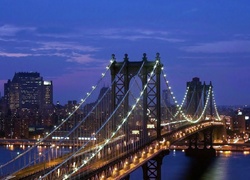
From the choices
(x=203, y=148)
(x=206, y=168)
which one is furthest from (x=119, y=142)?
(x=203, y=148)

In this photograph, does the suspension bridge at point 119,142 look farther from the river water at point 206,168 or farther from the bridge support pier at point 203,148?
the bridge support pier at point 203,148

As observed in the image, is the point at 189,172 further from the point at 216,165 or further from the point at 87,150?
the point at 87,150

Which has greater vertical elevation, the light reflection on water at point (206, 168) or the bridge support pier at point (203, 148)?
the bridge support pier at point (203, 148)

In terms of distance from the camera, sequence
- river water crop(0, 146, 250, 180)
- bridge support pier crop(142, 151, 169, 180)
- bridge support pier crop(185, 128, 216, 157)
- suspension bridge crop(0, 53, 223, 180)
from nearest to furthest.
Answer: suspension bridge crop(0, 53, 223, 180) < bridge support pier crop(142, 151, 169, 180) < river water crop(0, 146, 250, 180) < bridge support pier crop(185, 128, 216, 157)

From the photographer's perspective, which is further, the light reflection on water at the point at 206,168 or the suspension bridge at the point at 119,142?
the light reflection on water at the point at 206,168

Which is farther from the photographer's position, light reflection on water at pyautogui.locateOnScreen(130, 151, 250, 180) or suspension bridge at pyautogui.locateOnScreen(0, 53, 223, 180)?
light reflection on water at pyautogui.locateOnScreen(130, 151, 250, 180)

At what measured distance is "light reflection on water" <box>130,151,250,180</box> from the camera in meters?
32.6

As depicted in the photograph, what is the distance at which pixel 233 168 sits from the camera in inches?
1420

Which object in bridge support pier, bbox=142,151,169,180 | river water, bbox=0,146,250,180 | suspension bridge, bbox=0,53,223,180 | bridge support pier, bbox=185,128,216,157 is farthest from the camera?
bridge support pier, bbox=185,128,216,157

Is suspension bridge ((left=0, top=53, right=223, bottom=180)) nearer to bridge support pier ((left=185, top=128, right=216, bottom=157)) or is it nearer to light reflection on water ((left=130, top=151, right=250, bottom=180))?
light reflection on water ((left=130, top=151, right=250, bottom=180))

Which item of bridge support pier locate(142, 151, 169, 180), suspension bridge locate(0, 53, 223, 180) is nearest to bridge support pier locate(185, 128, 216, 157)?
suspension bridge locate(0, 53, 223, 180)

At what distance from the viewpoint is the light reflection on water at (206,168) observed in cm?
3258

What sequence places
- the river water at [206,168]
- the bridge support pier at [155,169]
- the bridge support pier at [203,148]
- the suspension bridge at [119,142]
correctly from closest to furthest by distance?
the suspension bridge at [119,142] < the bridge support pier at [155,169] < the river water at [206,168] < the bridge support pier at [203,148]

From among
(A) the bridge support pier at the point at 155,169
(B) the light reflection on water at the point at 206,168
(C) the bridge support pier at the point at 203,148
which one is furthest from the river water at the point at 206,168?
(A) the bridge support pier at the point at 155,169
